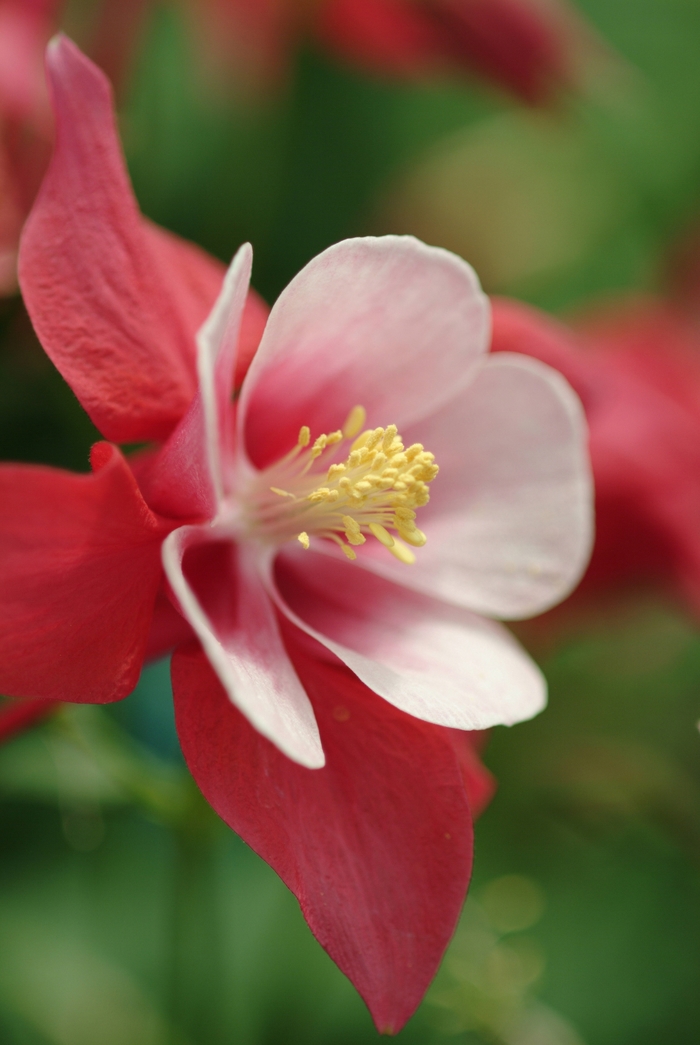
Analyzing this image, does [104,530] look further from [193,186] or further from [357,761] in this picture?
[193,186]

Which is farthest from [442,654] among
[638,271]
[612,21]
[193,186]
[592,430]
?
[612,21]

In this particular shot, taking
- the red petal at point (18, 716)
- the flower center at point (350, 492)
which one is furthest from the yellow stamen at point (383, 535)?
the red petal at point (18, 716)

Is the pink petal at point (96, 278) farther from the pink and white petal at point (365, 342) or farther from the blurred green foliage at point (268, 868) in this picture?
the blurred green foliage at point (268, 868)

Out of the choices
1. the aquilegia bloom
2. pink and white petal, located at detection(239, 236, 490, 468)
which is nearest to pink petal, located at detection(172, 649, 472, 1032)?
the aquilegia bloom

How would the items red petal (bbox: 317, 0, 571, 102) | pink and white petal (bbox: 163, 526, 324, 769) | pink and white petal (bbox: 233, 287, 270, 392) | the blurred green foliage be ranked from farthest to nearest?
red petal (bbox: 317, 0, 571, 102) < the blurred green foliage < pink and white petal (bbox: 233, 287, 270, 392) < pink and white petal (bbox: 163, 526, 324, 769)

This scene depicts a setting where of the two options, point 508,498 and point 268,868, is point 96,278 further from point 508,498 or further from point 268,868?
point 268,868

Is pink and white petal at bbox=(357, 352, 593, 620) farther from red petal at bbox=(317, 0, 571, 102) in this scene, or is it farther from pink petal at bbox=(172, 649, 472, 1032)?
red petal at bbox=(317, 0, 571, 102)
